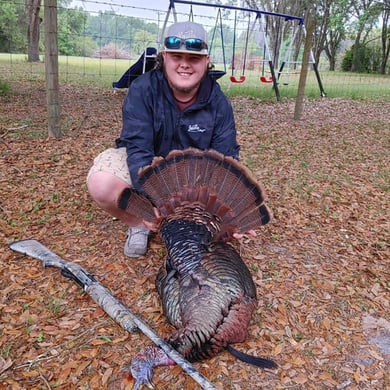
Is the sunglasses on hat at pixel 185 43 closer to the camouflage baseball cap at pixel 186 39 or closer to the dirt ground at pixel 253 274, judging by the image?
the camouflage baseball cap at pixel 186 39

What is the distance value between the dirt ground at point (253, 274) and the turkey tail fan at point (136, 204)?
42 cm

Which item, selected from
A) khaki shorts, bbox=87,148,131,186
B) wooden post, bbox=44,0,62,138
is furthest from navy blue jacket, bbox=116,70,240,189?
wooden post, bbox=44,0,62,138

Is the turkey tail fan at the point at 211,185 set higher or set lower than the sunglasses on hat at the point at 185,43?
lower

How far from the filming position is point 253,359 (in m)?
1.78

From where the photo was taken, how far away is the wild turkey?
1777 mm

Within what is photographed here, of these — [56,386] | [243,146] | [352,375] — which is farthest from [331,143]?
[56,386]

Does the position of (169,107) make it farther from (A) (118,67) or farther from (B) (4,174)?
(A) (118,67)

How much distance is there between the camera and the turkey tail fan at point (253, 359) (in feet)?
5.78

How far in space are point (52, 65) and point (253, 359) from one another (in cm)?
363

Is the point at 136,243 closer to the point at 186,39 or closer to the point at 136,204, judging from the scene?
the point at 136,204

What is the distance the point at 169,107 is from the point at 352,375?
62.3 inches

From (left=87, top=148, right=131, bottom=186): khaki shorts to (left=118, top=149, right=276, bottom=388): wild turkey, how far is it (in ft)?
1.03

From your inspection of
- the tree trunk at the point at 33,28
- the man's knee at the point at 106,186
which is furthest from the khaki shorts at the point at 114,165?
the tree trunk at the point at 33,28

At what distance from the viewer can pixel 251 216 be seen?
6.64 feet
